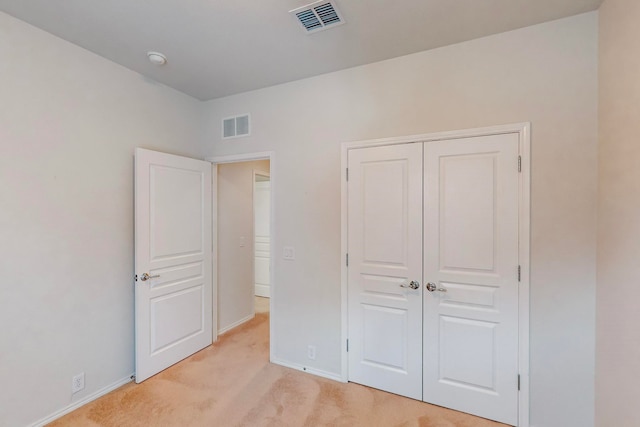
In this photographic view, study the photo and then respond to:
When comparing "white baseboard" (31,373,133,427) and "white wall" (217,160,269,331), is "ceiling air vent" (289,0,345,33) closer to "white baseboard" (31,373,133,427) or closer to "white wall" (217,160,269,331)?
"white wall" (217,160,269,331)

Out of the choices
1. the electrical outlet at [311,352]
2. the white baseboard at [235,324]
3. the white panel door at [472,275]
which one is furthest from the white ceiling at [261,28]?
the white baseboard at [235,324]

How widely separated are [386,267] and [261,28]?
2.01m

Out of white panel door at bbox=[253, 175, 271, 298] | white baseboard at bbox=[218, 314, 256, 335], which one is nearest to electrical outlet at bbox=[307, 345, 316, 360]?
white baseboard at bbox=[218, 314, 256, 335]

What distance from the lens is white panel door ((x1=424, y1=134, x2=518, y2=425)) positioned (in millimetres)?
1991

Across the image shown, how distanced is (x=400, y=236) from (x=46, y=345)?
8.84ft

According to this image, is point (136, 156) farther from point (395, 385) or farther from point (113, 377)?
→ point (395, 385)

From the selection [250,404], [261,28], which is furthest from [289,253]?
[261,28]

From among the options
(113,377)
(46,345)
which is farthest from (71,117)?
(113,377)

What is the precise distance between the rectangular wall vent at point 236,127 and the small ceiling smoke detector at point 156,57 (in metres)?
0.83

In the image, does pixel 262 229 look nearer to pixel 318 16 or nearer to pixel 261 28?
pixel 261 28

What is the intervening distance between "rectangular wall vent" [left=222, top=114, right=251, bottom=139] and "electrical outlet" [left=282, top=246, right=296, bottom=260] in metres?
1.27

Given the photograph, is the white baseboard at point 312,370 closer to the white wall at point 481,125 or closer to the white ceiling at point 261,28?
the white wall at point 481,125

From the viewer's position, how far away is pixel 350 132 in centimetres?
250

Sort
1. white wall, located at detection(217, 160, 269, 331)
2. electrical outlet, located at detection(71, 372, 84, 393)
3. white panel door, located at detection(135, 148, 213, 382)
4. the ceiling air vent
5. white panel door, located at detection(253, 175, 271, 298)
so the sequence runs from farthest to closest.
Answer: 1. white panel door, located at detection(253, 175, 271, 298)
2. white wall, located at detection(217, 160, 269, 331)
3. white panel door, located at detection(135, 148, 213, 382)
4. electrical outlet, located at detection(71, 372, 84, 393)
5. the ceiling air vent
